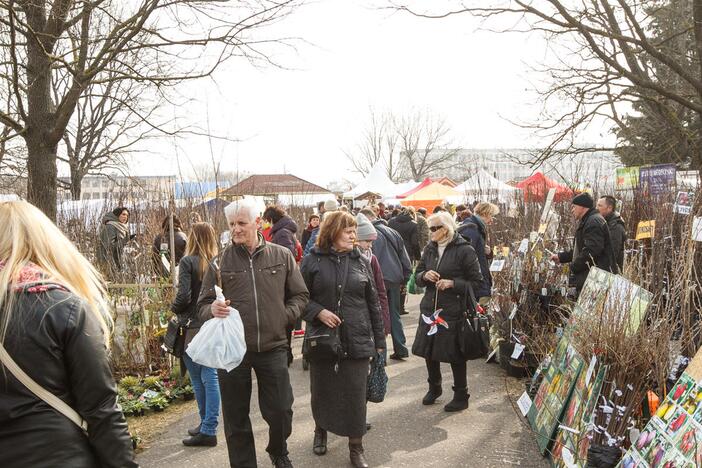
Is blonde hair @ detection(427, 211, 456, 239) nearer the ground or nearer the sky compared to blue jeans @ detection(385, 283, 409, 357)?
nearer the sky

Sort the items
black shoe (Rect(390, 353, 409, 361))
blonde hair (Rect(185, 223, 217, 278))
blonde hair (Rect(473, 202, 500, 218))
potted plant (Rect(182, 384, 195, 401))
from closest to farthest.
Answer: blonde hair (Rect(185, 223, 217, 278)), potted plant (Rect(182, 384, 195, 401)), black shoe (Rect(390, 353, 409, 361)), blonde hair (Rect(473, 202, 500, 218))

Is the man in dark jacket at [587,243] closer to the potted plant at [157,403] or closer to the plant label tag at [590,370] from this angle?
the plant label tag at [590,370]

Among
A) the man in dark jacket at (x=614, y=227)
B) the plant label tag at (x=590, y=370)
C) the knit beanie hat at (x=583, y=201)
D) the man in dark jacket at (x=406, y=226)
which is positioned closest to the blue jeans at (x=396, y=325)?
the knit beanie hat at (x=583, y=201)

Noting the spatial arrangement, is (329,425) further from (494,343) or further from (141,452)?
(494,343)

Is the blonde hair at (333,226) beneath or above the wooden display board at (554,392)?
above

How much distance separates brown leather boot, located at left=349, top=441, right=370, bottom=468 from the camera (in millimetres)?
4453

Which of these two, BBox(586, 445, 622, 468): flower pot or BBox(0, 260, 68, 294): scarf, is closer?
BBox(0, 260, 68, 294): scarf

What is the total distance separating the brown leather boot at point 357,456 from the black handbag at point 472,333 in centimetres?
151

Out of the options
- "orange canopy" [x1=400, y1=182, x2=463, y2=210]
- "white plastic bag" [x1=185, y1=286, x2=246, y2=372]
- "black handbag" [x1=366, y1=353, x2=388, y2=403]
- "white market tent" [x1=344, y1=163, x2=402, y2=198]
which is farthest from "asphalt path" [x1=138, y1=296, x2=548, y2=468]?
"white market tent" [x1=344, y1=163, x2=402, y2=198]

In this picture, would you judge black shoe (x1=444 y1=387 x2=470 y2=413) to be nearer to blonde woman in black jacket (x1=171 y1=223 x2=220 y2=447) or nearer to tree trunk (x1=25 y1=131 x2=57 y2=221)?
blonde woman in black jacket (x1=171 y1=223 x2=220 y2=447)

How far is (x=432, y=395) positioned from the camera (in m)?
5.91

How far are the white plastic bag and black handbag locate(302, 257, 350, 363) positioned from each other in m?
0.74

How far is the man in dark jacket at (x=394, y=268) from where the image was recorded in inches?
296

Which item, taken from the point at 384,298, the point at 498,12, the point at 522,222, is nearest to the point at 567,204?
the point at 522,222
